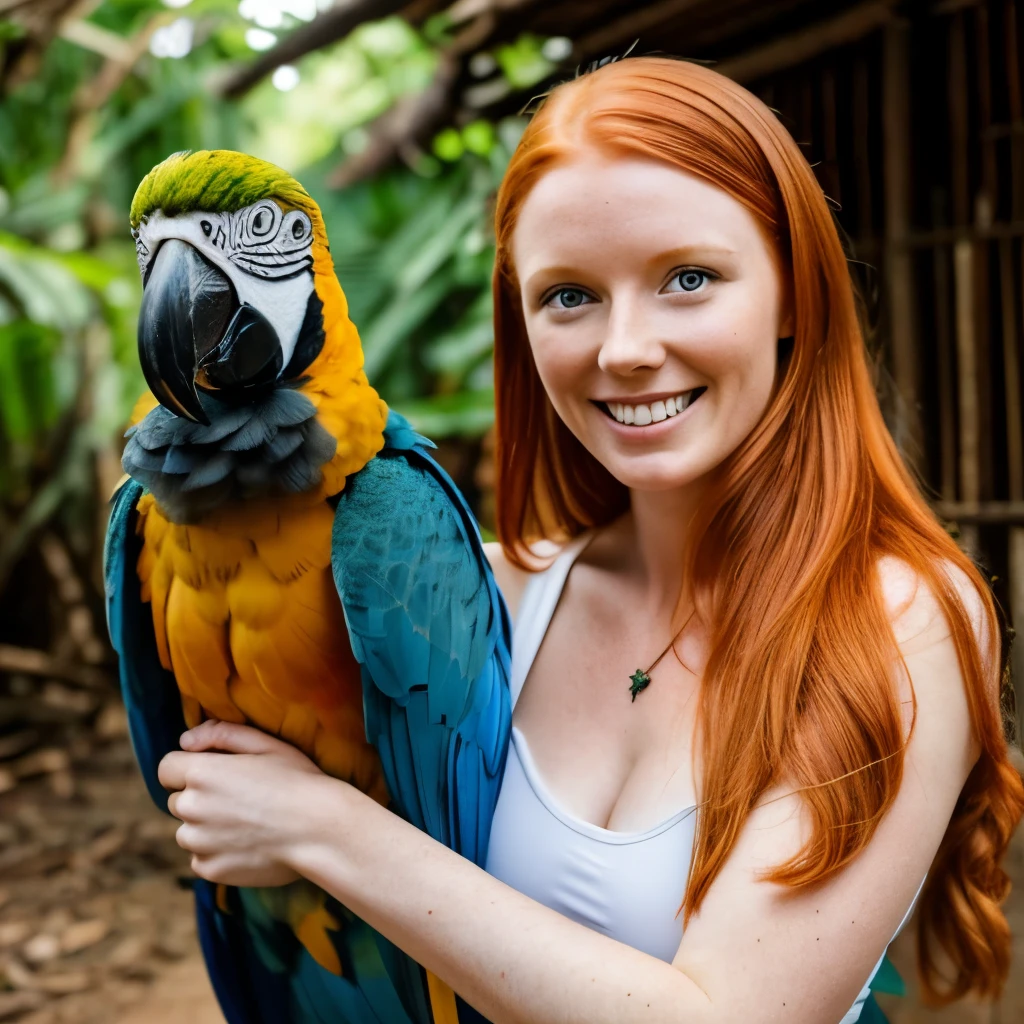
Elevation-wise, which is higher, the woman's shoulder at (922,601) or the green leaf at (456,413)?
the green leaf at (456,413)

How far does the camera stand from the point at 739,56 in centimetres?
261

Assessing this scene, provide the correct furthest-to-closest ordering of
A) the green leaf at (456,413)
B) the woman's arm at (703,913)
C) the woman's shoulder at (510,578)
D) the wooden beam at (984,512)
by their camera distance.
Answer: the green leaf at (456,413) < the wooden beam at (984,512) < the woman's shoulder at (510,578) < the woman's arm at (703,913)

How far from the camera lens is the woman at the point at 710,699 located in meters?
0.80

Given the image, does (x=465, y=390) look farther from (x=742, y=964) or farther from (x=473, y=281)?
(x=742, y=964)

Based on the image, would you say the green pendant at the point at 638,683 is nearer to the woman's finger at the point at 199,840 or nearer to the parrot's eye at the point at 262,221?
the woman's finger at the point at 199,840

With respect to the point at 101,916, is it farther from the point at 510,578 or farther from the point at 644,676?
the point at 644,676

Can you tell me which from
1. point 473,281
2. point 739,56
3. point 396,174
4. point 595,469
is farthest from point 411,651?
point 396,174

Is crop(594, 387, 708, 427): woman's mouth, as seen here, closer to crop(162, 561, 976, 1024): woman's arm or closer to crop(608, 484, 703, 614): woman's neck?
crop(608, 484, 703, 614): woman's neck

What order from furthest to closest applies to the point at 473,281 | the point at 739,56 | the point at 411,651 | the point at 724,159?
1. the point at 473,281
2. the point at 739,56
3. the point at 411,651
4. the point at 724,159

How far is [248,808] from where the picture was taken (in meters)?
0.94

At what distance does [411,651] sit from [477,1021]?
441mm

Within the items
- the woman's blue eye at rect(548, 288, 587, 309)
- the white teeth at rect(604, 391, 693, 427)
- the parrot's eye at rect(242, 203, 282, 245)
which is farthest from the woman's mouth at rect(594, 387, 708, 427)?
the parrot's eye at rect(242, 203, 282, 245)

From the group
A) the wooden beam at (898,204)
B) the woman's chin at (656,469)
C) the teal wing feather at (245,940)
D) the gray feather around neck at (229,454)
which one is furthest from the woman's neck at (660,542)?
the wooden beam at (898,204)

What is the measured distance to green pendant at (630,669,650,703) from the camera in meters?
1.04
